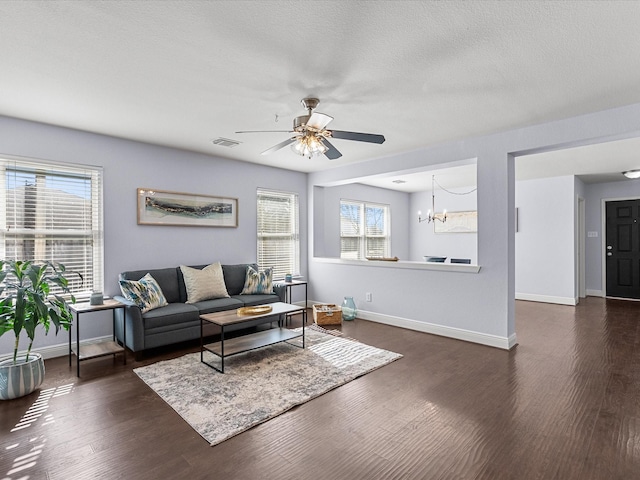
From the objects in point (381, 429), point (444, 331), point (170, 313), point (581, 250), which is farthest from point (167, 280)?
point (581, 250)

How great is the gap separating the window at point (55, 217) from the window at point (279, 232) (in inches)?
93.0

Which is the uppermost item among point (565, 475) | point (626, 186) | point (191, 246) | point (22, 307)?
point (626, 186)

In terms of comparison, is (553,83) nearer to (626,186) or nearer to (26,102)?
(26,102)

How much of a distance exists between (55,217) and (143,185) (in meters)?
1.00

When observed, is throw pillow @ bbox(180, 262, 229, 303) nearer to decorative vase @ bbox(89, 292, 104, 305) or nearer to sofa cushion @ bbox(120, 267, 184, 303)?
sofa cushion @ bbox(120, 267, 184, 303)

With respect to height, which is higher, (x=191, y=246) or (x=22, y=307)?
(x=191, y=246)

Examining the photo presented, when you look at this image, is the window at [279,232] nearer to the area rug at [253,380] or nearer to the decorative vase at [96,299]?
the area rug at [253,380]

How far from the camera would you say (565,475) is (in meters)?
1.87

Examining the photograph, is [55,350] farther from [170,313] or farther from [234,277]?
[234,277]

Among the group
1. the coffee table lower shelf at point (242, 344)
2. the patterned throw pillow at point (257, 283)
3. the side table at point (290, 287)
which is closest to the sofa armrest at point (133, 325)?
the coffee table lower shelf at point (242, 344)

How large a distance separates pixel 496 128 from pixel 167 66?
334 centimetres

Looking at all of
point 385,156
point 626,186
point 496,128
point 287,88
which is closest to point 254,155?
point 385,156

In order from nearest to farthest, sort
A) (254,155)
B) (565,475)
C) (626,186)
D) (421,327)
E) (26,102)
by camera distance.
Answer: (565,475), (26,102), (421,327), (254,155), (626,186)

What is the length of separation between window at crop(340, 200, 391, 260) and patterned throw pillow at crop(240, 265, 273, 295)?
94.9 inches
